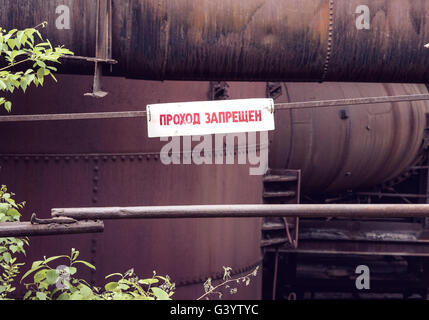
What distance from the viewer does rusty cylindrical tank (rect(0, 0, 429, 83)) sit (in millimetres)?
4191

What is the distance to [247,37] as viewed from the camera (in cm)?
433

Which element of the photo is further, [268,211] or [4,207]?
[4,207]

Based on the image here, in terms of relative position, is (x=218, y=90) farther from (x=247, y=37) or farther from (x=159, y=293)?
(x=159, y=293)

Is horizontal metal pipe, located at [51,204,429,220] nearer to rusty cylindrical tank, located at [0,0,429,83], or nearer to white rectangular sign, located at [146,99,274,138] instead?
white rectangular sign, located at [146,99,274,138]

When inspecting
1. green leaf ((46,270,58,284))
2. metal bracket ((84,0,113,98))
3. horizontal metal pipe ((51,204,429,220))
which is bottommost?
green leaf ((46,270,58,284))

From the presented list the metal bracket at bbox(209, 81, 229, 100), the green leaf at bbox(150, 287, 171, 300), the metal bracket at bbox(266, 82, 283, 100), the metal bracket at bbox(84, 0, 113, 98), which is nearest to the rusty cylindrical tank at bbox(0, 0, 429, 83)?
the metal bracket at bbox(84, 0, 113, 98)

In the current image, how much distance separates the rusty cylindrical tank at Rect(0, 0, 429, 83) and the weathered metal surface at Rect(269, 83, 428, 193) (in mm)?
2932

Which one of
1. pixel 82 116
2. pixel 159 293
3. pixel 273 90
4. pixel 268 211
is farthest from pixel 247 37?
pixel 273 90

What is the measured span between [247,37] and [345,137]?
3.94 m

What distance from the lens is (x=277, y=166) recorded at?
772 centimetres

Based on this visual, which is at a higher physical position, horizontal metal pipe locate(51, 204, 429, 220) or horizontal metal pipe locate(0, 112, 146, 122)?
horizontal metal pipe locate(0, 112, 146, 122)
